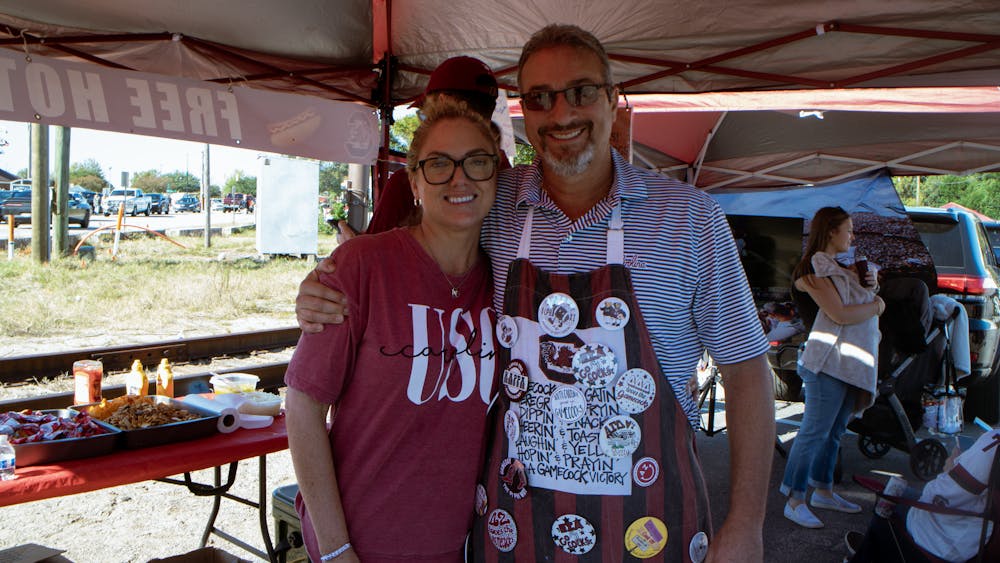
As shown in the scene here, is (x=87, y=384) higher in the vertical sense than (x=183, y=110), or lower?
lower

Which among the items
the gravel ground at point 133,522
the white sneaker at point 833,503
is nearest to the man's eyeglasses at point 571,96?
the gravel ground at point 133,522

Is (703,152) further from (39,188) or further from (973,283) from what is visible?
(39,188)

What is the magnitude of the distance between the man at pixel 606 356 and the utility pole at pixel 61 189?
45.4 ft

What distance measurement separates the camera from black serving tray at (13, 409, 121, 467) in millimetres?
2516

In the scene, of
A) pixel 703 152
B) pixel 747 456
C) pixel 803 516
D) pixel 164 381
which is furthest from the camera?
pixel 703 152

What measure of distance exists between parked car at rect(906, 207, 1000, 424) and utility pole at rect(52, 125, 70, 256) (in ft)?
44.4

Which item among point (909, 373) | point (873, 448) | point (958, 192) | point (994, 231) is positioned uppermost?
point (958, 192)

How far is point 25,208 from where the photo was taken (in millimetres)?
26766

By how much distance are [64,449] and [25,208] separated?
29092 mm

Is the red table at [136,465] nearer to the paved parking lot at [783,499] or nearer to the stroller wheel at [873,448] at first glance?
the paved parking lot at [783,499]

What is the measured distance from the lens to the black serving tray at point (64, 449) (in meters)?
2.52

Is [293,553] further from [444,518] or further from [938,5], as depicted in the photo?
[938,5]

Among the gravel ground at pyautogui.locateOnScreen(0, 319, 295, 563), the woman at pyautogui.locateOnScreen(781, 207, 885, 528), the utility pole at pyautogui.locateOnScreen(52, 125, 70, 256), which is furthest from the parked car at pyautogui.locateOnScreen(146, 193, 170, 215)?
the woman at pyautogui.locateOnScreen(781, 207, 885, 528)

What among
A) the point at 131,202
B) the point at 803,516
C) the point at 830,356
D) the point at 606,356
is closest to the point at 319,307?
the point at 606,356
